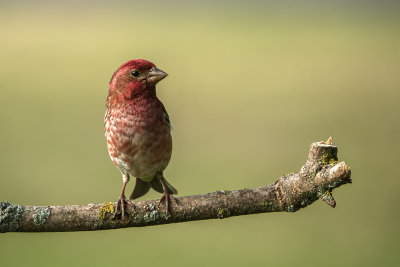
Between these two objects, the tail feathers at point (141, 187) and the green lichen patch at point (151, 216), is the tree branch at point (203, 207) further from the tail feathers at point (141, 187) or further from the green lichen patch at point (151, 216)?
the tail feathers at point (141, 187)

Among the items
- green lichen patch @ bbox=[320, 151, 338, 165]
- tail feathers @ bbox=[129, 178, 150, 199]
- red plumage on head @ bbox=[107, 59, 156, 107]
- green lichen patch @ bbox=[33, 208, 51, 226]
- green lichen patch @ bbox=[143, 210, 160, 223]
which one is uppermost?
red plumage on head @ bbox=[107, 59, 156, 107]

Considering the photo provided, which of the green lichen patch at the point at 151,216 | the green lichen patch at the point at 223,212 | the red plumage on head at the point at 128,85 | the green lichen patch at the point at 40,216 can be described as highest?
the red plumage on head at the point at 128,85

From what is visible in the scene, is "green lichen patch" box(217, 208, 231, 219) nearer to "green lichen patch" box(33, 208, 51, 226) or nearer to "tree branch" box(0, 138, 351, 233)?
"tree branch" box(0, 138, 351, 233)

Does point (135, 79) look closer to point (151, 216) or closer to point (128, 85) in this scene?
point (128, 85)

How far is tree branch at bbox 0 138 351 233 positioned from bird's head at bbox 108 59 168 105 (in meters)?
1.06

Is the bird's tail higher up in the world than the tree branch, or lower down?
lower down

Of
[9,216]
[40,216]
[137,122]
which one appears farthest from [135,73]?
[9,216]

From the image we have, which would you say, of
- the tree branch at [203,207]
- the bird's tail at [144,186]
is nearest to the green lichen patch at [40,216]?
the tree branch at [203,207]

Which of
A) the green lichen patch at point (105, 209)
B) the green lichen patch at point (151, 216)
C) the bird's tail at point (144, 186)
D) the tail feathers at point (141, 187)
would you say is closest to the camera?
the green lichen patch at point (105, 209)

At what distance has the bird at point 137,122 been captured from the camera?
4895 mm

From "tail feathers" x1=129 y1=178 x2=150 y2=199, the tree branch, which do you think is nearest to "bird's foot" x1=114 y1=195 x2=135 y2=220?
the tree branch

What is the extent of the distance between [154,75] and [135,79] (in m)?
0.17

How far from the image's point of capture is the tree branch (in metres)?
3.84

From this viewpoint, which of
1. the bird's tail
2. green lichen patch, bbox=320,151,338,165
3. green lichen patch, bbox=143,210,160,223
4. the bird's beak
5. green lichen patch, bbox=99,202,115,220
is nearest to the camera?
green lichen patch, bbox=320,151,338,165
